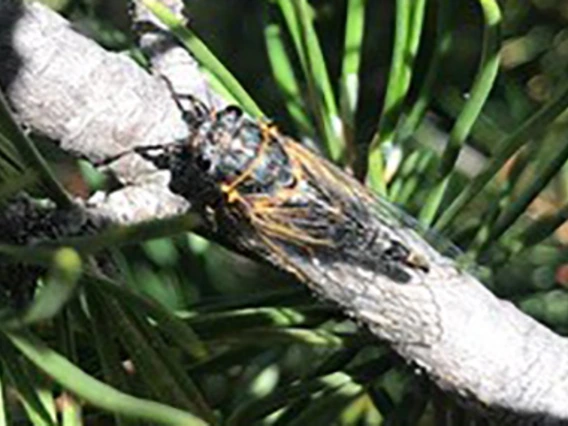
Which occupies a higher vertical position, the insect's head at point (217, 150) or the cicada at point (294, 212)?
the insect's head at point (217, 150)

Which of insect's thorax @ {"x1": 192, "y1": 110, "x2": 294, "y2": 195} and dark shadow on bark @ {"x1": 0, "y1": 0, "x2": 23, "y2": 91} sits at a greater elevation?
dark shadow on bark @ {"x1": 0, "y1": 0, "x2": 23, "y2": 91}

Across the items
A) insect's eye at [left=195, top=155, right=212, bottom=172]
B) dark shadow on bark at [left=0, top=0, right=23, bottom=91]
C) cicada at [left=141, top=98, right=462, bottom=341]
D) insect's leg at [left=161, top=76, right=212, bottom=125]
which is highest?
dark shadow on bark at [left=0, top=0, right=23, bottom=91]

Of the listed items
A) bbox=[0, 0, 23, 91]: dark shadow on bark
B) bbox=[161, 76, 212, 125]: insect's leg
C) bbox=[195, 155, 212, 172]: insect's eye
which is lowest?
bbox=[195, 155, 212, 172]: insect's eye

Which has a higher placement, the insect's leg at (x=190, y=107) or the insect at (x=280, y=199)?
the insect's leg at (x=190, y=107)

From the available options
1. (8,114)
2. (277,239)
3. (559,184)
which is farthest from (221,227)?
(559,184)

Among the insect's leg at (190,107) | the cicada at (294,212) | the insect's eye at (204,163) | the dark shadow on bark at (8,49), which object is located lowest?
the cicada at (294,212)

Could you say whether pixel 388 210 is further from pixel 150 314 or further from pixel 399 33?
pixel 150 314
